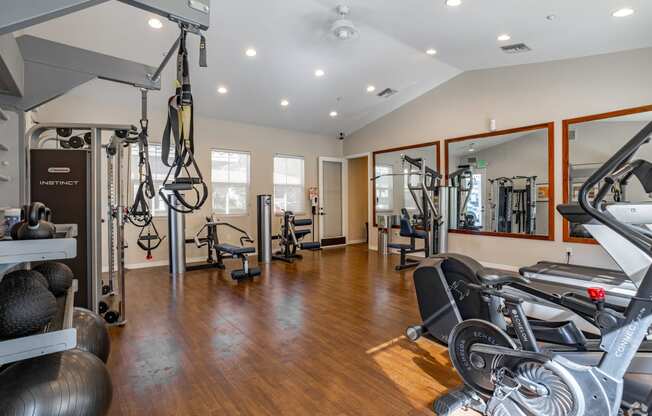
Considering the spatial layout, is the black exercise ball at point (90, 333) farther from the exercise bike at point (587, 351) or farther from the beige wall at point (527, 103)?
the beige wall at point (527, 103)

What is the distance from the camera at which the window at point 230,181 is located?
6.86 metres

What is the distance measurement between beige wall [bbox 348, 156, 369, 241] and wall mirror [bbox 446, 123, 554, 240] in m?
3.30

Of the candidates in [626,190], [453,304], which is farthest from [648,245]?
[626,190]

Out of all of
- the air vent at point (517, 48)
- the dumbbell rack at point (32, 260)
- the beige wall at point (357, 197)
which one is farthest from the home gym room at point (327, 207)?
the beige wall at point (357, 197)

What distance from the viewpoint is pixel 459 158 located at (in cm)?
623

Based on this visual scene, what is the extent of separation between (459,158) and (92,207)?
5759 mm

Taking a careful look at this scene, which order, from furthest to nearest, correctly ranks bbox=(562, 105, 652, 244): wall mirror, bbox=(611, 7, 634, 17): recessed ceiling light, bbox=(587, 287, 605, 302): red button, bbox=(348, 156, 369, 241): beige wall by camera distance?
bbox=(348, 156, 369, 241): beige wall, bbox=(562, 105, 652, 244): wall mirror, bbox=(611, 7, 634, 17): recessed ceiling light, bbox=(587, 287, 605, 302): red button

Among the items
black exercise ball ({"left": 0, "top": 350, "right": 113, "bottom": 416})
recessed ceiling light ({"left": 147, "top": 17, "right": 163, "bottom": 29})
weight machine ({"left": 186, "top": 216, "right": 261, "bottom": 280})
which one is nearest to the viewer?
Answer: black exercise ball ({"left": 0, "top": 350, "right": 113, "bottom": 416})

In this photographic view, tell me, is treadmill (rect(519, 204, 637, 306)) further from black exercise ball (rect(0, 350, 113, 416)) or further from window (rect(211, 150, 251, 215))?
window (rect(211, 150, 251, 215))

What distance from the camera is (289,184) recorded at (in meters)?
7.99

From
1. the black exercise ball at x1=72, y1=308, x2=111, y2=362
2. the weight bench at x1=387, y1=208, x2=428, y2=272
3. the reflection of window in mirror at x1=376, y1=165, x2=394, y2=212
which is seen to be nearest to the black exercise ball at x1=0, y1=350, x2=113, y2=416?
the black exercise ball at x1=72, y1=308, x2=111, y2=362

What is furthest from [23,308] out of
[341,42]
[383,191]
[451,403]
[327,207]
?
[327,207]

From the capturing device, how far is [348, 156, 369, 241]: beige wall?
30.3 feet

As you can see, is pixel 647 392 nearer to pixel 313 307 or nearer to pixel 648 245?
pixel 648 245
